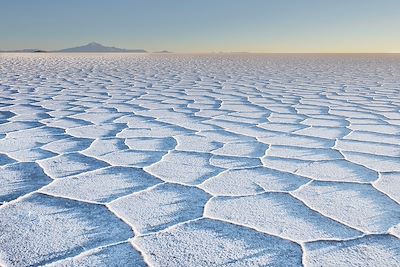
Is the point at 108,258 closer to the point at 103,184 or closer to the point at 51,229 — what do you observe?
the point at 51,229

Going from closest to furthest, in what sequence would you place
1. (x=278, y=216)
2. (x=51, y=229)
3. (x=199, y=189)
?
(x=51, y=229)
(x=278, y=216)
(x=199, y=189)

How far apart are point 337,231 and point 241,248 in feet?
0.91

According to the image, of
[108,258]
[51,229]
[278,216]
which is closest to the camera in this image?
[108,258]

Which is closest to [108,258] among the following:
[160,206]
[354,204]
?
[160,206]

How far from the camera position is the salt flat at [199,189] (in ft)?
4.11

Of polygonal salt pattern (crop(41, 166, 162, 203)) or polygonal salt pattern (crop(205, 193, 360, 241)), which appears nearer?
polygonal salt pattern (crop(205, 193, 360, 241))

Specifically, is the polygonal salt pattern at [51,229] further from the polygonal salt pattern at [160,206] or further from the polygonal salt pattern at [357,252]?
the polygonal salt pattern at [357,252]

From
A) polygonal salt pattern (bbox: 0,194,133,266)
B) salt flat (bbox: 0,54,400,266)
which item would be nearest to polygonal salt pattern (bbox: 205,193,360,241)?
salt flat (bbox: 0,54,400,266)

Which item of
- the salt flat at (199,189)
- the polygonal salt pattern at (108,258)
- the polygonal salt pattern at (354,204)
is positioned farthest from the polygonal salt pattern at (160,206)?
the polygonal salt pattern at (354,204)

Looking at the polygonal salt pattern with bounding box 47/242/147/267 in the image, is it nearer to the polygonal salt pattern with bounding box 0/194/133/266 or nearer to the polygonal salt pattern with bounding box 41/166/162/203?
the polygonal salt pattern with bounding box 0/194/133/266

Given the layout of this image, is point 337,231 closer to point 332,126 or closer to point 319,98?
point 332,126

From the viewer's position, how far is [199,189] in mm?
1707

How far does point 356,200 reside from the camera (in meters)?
1.61

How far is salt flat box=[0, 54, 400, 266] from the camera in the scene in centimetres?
125
